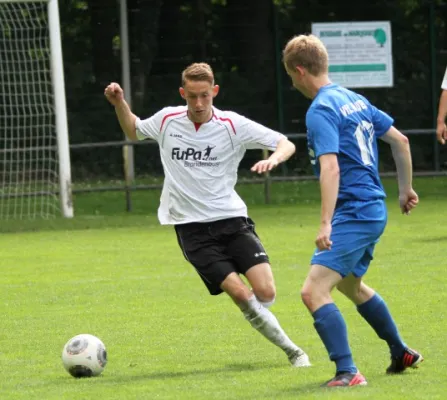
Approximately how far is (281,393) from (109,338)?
239 cm

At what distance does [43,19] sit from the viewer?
18.5 m

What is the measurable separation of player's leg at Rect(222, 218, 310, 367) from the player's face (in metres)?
0.68

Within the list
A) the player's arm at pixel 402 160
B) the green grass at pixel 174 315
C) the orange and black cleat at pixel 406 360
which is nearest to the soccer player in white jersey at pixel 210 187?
the green grass at pixel 174 315

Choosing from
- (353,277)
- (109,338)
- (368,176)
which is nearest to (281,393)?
(353,277)

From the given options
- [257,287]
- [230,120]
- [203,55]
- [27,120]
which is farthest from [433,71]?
[257,287]

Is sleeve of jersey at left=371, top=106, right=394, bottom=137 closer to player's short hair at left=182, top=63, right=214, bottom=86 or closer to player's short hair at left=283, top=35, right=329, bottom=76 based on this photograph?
player's short hair at left=283, top=35, right=329, bottom=76

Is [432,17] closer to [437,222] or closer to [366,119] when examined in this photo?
[437,222]

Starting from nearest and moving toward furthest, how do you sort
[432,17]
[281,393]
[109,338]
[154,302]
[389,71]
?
[281,393] → [109,338] → [154,302] → [389,71] → [432,17]

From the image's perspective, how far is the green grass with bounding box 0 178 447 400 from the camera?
6609 millimetres

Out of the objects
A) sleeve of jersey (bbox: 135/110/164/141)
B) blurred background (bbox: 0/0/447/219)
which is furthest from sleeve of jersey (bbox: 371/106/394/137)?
blurred background (bbox: 0/0/447/219)

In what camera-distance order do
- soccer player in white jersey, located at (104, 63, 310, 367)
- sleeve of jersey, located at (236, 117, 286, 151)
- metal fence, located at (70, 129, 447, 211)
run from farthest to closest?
metal fence, located at (70, 129, 447, 211) → sleeve of jersey, located at (236, 117, 286, 151) → soccer player in white jersey, located at (104, 63, 310, 367)

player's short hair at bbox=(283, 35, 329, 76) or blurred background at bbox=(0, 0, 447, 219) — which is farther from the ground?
player's short hair at bbox=(283, 35, 329, 76)

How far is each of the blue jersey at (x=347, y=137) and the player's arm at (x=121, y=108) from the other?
164 cm

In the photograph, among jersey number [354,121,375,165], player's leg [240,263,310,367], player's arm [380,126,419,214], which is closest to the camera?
jersey number [354,121,375,165]
